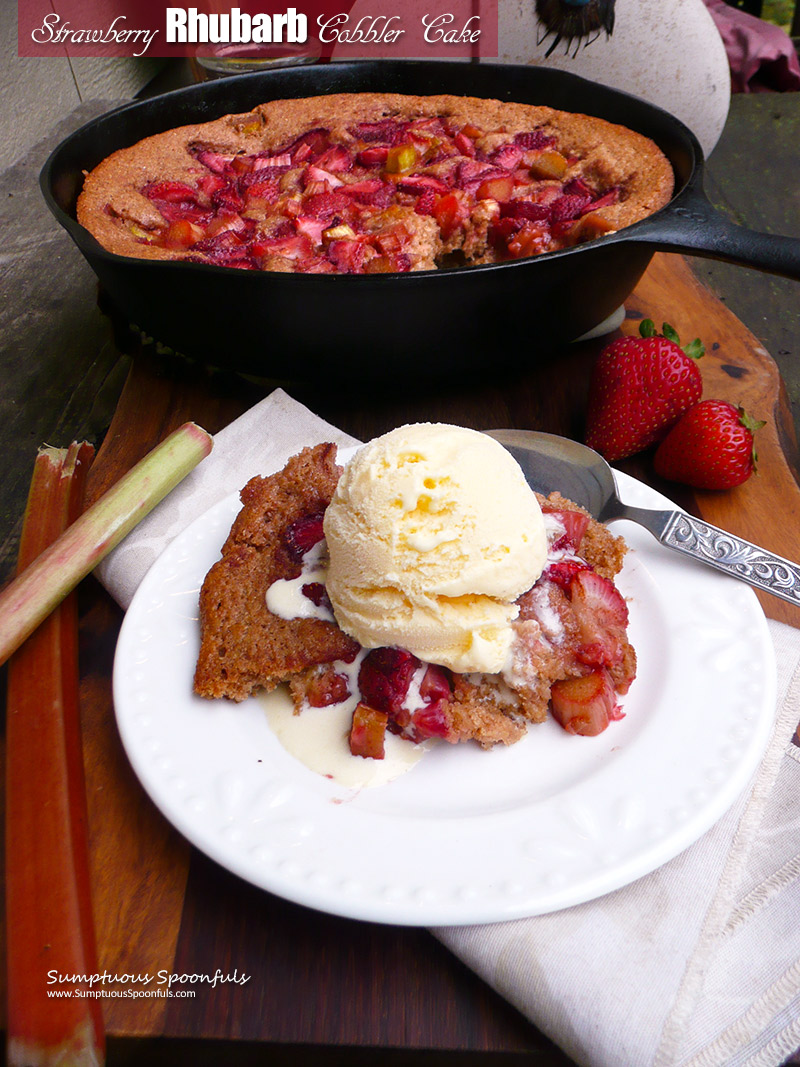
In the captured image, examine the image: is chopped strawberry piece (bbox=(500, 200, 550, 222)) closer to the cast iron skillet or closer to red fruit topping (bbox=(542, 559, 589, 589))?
the cast iron skillet

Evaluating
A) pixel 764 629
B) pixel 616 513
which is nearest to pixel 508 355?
pixel 616 513

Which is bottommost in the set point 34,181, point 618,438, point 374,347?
point 34,181

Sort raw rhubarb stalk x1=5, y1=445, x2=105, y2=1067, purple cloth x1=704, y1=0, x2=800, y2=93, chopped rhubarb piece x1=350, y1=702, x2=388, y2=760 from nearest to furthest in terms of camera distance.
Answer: raw rhubarb stalk x1=5, y1=445, x2=105, y2=1067, chopped rhubarb piece x1=350, y1=702, x2=388, y2=760, purple cloth x1=704, y1=0, x2=800, y2=93

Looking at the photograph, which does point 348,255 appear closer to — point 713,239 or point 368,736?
point 713,239

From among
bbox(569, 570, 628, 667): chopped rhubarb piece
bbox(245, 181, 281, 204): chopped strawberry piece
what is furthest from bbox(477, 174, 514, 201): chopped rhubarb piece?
bbox(569, 570, 628, 667): chopped rhubarb piece

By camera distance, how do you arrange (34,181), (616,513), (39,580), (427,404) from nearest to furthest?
(39,580) < (616,513) < (427,404) < (34,181)

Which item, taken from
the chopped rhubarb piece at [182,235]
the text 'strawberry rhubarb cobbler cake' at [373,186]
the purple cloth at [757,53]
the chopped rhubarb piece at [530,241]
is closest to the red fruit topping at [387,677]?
the text 'strawberry rhubarb cobbler cake' at [373,186]

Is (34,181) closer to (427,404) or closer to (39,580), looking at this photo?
(427,404)
